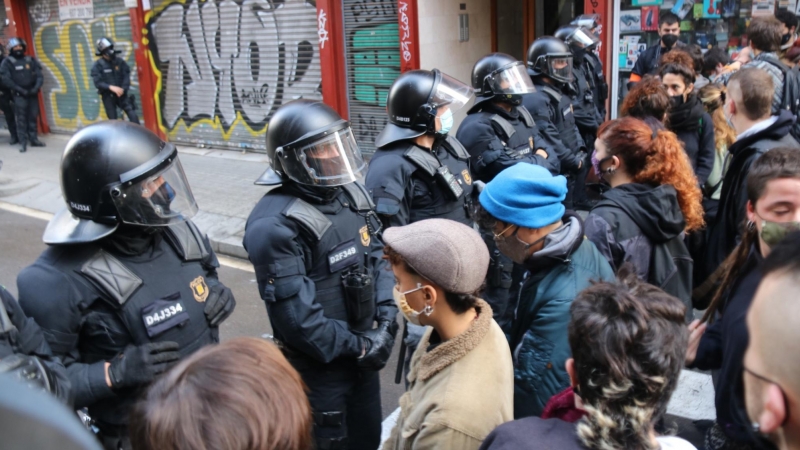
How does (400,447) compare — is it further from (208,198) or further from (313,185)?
(208,198)

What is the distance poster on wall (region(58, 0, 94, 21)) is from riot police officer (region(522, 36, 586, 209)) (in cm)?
990

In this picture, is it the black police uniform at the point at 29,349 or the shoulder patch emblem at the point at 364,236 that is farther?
the shoulder patch emblem at the point at 364,236

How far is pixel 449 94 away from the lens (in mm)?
4207

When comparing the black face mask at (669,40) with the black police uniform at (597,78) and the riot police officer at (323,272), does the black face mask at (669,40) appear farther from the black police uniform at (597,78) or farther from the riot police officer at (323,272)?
the riot police officer at (323,272)

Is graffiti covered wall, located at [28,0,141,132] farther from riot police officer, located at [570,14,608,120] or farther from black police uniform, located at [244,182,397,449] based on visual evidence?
black police uniform, located at [244,182,397,449]

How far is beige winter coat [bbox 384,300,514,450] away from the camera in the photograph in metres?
1.88

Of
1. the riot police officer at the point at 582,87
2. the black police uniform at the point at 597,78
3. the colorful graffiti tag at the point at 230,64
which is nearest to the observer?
the riot police officer at the point at 582,87

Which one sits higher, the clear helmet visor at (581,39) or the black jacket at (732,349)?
the clear helmet visor at (581,39)

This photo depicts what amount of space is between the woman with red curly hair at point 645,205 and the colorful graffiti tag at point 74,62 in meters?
11.4

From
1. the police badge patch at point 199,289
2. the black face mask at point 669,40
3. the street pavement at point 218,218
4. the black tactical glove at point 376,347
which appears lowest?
the street pavement at point 218,218

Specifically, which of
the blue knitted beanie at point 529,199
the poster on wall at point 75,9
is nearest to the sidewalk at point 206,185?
the poster on wall at point 75,9

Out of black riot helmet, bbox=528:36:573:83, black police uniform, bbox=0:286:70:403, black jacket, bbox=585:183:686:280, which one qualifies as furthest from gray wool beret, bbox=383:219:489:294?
black riot helmet, bbox=528:36:573:83

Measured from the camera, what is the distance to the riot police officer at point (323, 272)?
2873 millimetres

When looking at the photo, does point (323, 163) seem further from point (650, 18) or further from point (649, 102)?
point (650, 18)
